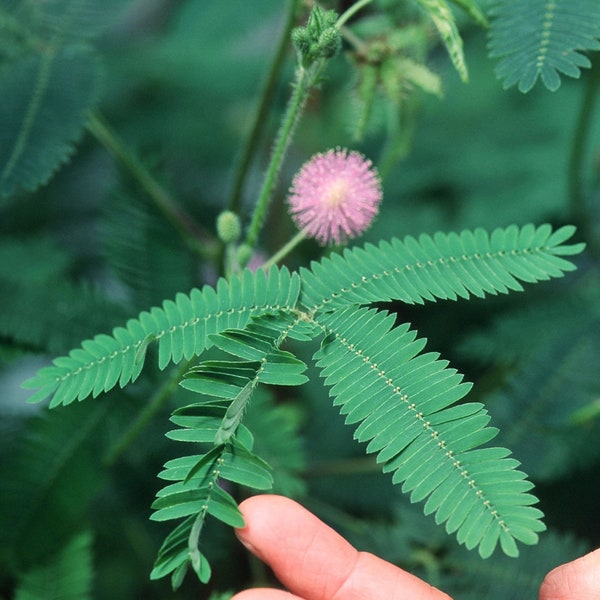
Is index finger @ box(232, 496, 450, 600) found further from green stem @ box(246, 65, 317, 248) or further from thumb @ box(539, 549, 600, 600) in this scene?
green stem @ box(246, 65, 317, 248)

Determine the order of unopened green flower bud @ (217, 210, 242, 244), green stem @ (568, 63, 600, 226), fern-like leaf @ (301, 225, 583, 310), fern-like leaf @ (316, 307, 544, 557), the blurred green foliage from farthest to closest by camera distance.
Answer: green stem @ (568, 63, 600, 226) < the blurred green foliage < unopened green flower bud @ (217, 210, 242, 244) < fern-like leaf @ (301, 225, 583, 310) < fern-like leaf @ (316, 307, 544, 557)

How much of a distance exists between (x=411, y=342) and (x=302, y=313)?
0.09 m

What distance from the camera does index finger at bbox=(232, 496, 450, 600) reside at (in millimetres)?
525

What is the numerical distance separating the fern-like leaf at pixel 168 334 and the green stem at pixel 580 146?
683mm

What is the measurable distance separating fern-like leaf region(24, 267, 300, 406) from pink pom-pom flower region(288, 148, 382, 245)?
0.07 meters

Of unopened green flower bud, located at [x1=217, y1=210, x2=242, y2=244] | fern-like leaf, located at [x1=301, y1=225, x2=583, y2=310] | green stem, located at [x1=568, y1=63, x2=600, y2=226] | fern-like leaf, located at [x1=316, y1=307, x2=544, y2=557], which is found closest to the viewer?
fern-like leaf, located at [x1=316, y1=307, x2=544, y2=557]

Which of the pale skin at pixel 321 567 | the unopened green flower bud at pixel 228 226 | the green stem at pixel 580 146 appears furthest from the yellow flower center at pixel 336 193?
the green stem at pixel 580 146

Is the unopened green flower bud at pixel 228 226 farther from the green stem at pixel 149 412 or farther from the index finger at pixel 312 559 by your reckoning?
the index finger at pixel 312 559

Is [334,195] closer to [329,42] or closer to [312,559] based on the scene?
[329,42]

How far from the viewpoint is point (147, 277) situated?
37.6 inches

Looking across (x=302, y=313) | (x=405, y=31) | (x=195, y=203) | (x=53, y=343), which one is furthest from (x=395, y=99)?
(x=195, y=203)

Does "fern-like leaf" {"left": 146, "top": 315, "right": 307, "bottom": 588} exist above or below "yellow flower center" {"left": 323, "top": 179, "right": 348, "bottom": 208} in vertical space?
below

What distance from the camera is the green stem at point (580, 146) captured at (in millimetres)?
1079

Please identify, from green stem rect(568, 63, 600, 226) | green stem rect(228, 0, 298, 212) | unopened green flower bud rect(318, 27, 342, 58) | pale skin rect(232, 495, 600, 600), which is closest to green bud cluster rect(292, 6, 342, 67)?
unopened green flower bud rect(318, 27, 342, 58)
